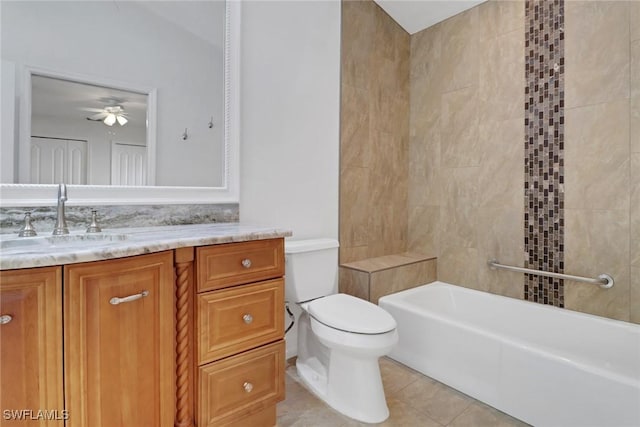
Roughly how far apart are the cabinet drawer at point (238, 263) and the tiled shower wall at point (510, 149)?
5.61 ft

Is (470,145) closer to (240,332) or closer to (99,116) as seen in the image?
(240,332)

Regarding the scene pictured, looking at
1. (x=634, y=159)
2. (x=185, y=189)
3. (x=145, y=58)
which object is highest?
(x=145, y=58)

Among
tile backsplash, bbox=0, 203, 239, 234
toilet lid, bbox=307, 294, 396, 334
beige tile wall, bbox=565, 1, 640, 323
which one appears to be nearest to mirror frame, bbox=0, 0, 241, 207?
tile backsplash, bbox=0, 203, 239, 234

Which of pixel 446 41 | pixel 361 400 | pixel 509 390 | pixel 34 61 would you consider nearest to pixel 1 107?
pixel 34 61

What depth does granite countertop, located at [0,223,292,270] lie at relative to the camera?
898 mm

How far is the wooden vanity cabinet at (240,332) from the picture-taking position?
4.18ft

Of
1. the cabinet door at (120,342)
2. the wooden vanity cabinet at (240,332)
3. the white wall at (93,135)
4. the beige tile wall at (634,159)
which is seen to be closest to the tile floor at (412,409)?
the wooden vanity cabinet at (240,332)

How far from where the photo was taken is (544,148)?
2.20m

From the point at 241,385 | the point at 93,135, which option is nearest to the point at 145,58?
the point at 93,135

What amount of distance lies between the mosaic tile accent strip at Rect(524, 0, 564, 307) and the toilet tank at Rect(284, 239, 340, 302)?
1.34 m

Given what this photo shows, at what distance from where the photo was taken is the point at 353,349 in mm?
1581

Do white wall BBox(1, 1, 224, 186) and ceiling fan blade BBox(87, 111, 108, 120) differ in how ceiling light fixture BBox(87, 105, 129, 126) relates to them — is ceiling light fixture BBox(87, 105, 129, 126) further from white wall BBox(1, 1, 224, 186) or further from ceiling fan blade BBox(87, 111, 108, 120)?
white wall BBox(1, 1, 224, 186)

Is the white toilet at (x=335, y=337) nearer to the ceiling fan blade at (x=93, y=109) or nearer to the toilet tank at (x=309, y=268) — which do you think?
the toilet tank at (x=309, y=268)

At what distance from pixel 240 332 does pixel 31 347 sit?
2.16ft
